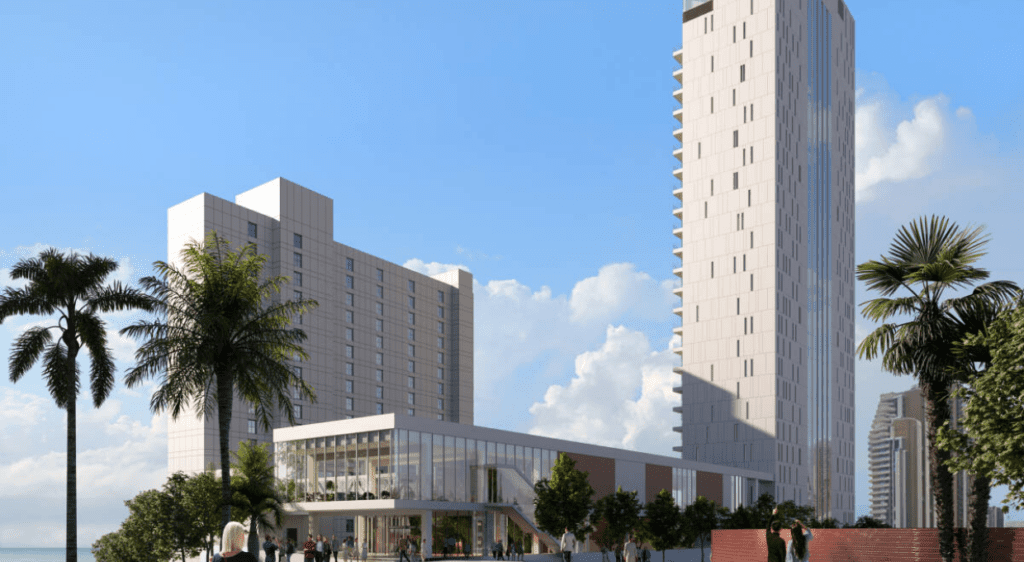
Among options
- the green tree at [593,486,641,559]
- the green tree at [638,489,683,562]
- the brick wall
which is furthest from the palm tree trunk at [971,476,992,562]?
the green tree at [638,489,683,562]

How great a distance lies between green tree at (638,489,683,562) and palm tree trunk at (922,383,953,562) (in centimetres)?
3640

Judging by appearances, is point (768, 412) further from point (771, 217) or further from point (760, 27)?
point (760, 27)

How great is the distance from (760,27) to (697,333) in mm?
36964

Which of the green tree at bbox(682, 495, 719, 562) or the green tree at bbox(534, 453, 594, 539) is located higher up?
the green tree at bbox(534, 453, 594, 539)

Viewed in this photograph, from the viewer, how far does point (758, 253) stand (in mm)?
109250

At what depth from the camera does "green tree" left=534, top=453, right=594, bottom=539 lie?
5484cm

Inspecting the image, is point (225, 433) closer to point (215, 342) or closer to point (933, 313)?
point (215, 342)

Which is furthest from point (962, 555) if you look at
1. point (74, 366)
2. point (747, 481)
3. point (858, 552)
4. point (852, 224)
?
point (852, 224)

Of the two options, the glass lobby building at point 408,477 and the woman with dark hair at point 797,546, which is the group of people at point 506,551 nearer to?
the glass lobby building at point 408,477

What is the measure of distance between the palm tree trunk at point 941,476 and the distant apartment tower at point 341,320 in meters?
70.4

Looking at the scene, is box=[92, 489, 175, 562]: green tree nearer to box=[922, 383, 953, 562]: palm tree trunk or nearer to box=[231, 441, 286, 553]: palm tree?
box=[231, 441, 286, 553]: palm tree

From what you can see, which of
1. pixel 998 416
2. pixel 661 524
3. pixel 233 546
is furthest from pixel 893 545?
pixel 661 524

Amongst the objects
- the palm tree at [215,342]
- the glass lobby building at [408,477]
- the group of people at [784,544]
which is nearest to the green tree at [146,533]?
the palm tree at [215,342]

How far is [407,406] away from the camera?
12338 cm
